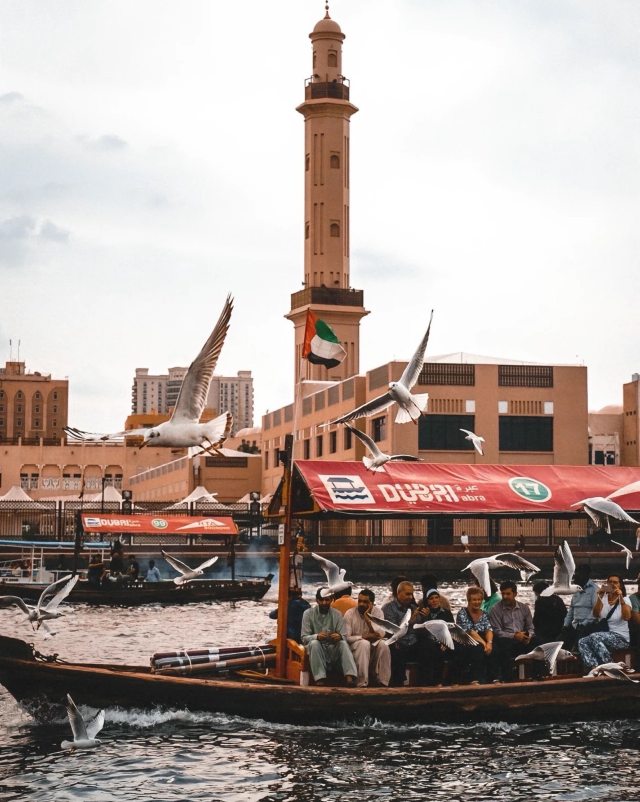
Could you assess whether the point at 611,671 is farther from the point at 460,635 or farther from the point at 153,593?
the point at 153,593

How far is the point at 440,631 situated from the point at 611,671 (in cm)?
327

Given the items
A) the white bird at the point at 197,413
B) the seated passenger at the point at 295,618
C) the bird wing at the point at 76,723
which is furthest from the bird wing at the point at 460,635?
the bird wing at the point at 76,723

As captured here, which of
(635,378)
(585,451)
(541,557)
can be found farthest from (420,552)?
(635,378)

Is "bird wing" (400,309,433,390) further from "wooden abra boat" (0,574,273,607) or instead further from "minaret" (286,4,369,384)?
"minaret" (286,4,369,384)

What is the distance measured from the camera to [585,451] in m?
76.8

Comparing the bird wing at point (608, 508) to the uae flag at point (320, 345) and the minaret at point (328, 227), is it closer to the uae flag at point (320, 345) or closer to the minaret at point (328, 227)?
the uae flag at point (320, 345)

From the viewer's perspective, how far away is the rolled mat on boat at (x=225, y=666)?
19250 mm

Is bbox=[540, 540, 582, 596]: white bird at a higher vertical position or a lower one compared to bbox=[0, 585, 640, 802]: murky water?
higher

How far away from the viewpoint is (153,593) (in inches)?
1667

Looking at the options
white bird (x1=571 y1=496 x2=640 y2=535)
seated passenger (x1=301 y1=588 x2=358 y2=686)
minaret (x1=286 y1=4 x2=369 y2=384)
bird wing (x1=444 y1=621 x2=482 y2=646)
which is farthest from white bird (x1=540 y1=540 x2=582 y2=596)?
minaret (x1=286 y1=4 x2=369 y2=384)

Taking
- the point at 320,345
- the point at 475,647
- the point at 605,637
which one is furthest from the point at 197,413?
the point at 605,637

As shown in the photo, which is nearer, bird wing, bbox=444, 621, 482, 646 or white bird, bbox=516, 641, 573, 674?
bird wing, bbox=444, 621, 482, 646

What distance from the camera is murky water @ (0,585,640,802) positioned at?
15852 mm

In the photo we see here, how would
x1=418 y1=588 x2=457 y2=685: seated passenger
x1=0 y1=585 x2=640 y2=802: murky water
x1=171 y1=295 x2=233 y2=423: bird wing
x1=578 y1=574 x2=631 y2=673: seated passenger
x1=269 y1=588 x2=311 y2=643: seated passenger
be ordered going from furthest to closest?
x1=171 y1=295 x2=233 y2=423: bird wing
x1=269 y1=588 x2=311 y2=643: seated passenger
x1=578 y1=574 x2=631 y2=673: seated passenger
x1=418 y1=588 x2=457 y2=685: seated passenger
x1=0 y1=585 x2=640 y2=802: murky water
